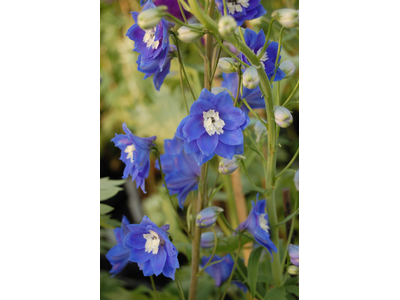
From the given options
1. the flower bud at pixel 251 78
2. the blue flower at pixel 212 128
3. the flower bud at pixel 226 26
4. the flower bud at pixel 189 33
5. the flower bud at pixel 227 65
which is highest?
the flower bud at pixel 189 33

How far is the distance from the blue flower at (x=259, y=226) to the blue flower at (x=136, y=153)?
226mm

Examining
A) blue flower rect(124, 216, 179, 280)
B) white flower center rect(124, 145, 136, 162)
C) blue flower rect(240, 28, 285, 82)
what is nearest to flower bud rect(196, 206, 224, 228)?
blue flower rect(124, 216, 179, 280)

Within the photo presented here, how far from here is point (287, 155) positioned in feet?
4.22

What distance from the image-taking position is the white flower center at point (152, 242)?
0.70 m

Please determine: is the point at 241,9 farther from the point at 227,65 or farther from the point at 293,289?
the point at 293,289

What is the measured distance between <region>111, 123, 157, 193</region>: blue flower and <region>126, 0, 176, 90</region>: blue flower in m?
0.12

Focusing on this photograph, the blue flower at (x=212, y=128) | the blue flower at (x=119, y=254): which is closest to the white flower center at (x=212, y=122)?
the blue flower at (x=212, y=128)

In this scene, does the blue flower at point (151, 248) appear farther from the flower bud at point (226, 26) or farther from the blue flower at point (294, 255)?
the flower bud at point (226, 26)

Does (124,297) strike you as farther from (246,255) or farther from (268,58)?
(268,58)

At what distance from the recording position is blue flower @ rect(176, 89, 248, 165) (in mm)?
623

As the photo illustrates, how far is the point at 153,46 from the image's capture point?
67 centimetres

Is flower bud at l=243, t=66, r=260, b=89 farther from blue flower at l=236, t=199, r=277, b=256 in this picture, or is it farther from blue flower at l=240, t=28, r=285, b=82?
blue flower at l=236, t=199, r=277, b=256
